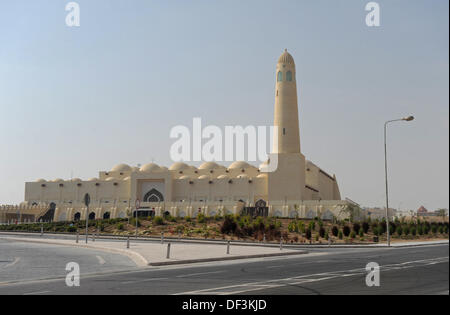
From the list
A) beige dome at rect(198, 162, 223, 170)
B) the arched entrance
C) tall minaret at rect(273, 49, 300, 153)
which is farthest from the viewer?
beige dome at rect(198, 162, 223, 170)

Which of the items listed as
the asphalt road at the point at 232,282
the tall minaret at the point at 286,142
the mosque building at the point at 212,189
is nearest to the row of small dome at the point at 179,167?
the mosque building at the point at 212,189

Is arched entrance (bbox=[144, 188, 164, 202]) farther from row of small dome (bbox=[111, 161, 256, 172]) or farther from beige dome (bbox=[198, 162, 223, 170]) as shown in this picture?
beige dome (bbox=[198, 162, 223, 170])

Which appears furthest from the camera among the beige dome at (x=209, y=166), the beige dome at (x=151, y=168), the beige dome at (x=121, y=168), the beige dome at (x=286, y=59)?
the beige dome at (x=121, y=168)

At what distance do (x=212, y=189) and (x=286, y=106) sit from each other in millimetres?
19656

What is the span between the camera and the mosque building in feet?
237

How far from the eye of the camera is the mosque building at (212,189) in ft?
237

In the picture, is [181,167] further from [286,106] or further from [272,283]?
[272,283]

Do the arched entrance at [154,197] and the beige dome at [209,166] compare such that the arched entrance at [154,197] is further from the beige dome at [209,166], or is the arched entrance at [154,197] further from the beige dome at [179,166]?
the beige dome at [209,166]

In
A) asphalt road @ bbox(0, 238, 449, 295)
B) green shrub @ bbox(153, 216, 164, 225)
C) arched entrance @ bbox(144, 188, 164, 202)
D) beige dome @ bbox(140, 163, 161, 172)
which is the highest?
beige dome @ bbox(140, 163, 161, 172)

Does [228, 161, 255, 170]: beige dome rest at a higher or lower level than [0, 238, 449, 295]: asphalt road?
higher

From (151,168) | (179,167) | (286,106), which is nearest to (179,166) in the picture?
(179,167)

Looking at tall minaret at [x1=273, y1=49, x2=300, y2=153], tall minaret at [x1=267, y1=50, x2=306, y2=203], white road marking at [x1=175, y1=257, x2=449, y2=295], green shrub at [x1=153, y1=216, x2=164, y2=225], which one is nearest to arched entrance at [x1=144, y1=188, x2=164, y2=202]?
tall minaret at [x1=267, y1=50, x2=306, y2=203]

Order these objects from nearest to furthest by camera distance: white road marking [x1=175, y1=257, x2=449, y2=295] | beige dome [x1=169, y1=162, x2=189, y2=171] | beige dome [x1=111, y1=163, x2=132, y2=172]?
white road marking [x1=175, y1=257, x2=449, y2=295], beige dome [x1=169, y1=162, x2=189, y2=171], beige dome [x1=111, y1=163, x2=132, y2=172]

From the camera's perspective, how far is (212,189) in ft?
264
